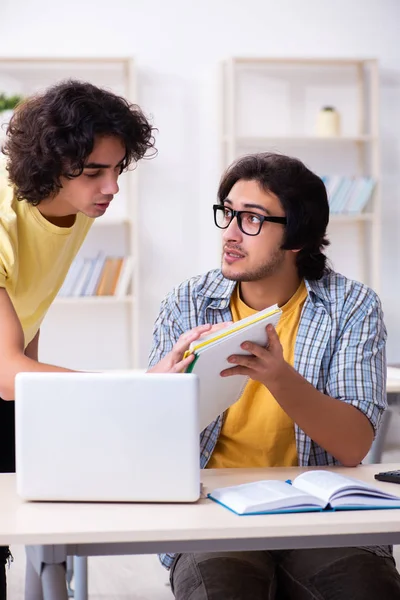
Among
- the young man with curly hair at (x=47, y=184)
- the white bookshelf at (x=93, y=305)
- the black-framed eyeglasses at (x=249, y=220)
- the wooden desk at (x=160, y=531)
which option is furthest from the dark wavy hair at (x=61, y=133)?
the white bookshelf at (x=93, y=305)

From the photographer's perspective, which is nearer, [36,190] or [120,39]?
[36,190]

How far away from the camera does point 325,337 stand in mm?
1781

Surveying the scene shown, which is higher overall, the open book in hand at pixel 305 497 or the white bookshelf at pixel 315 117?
the white bookshelf at pixel 315 117

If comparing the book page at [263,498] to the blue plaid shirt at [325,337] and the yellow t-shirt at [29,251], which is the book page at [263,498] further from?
the yellow t-shirt at [29,251]

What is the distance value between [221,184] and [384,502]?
96cm

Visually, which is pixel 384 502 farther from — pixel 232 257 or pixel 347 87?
pixel 347 87

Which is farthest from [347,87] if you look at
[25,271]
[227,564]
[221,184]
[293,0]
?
[227,564]

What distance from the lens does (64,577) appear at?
1161 mm

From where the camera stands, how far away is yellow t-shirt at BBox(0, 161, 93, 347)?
1.74 m

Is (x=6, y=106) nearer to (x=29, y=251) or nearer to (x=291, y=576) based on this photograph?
(x=29, y=251)

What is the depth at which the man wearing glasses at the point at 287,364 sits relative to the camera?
1460mm

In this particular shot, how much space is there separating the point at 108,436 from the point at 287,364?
1.34 feet

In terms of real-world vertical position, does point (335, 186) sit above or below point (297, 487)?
above

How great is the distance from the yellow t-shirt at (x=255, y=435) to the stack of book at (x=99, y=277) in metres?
2.68
